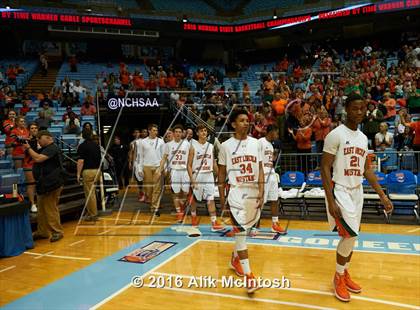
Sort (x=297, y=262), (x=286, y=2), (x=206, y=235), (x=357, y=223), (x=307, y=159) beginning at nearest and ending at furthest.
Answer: (x=357, y=223) → (x=297, y=262) → (x=206, y=235) → (x=307, y=159) → (x=286, y=2)

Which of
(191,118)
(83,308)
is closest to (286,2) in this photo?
(191,118)

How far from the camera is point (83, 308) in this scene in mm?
3848

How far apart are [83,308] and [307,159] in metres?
6.36

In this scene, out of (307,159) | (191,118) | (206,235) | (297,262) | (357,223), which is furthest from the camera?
(191,118)

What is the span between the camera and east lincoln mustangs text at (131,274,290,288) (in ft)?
14.2

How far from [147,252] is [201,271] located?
1.19 m

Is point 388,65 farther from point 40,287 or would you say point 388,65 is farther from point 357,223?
point 40,287

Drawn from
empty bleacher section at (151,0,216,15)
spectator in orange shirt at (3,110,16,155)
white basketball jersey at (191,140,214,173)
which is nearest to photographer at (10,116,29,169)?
spectator in orange shirt at (3,110,16,155)

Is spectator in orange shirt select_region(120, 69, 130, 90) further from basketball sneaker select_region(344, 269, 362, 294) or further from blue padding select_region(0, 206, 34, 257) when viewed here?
basketball sneaker select_region(344, 269, 362, 294)

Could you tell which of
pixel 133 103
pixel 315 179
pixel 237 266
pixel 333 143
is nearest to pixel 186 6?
pixel 133 103

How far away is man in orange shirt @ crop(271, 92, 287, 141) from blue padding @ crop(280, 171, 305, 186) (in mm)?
1643

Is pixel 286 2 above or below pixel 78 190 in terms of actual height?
above

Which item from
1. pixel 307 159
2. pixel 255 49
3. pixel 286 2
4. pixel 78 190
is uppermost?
pixel 286 2

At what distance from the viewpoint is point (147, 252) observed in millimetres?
5656
